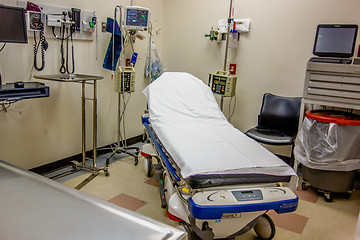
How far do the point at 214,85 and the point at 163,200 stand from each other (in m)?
1.69

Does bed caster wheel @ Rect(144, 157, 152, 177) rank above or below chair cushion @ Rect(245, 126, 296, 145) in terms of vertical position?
below

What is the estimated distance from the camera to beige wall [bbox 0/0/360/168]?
2.83 m

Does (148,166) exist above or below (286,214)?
above

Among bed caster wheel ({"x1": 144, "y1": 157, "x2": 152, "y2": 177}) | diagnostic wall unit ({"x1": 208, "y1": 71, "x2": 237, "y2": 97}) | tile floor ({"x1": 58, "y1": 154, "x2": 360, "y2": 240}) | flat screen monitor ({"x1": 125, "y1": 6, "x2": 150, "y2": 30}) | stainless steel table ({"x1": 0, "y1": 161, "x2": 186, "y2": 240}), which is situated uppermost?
flat screen monitor ({"x1": 125, "y1": 6, "x2": 150, "y2": 30})

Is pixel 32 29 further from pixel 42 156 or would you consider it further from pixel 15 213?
pixel 15 213

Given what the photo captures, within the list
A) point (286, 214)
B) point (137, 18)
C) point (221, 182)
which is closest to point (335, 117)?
point (286, 214)

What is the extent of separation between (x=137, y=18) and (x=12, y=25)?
1.37 m

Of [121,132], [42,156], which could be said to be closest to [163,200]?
[42,156]

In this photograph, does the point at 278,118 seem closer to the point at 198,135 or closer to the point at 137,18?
the point at 198,135

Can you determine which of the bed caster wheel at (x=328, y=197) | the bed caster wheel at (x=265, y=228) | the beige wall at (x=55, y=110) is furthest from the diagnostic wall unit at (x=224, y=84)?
the bed caster wheel at (x=265, y=228)

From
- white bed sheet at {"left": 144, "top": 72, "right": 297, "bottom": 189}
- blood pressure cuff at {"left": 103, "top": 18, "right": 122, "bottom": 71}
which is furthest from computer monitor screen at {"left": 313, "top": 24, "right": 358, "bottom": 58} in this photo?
blood pressure cuff at {"left": 103, "top": 18, "right": 122, "bottom": 71}

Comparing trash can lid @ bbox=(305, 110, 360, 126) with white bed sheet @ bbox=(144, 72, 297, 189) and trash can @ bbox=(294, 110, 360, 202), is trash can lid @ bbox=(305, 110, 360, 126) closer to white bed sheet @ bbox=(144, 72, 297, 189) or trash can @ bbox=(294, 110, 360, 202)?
trash can @ bbox=(294, 110, 360, 202)

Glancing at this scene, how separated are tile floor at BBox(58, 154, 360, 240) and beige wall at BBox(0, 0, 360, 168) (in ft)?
1.88

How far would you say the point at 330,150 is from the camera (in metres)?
2.65
